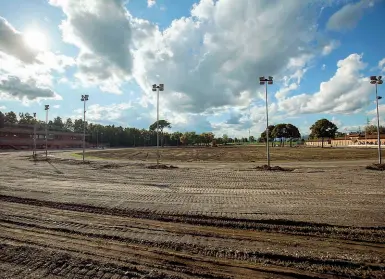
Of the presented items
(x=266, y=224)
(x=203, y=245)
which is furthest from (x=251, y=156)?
(x=203, y=245)

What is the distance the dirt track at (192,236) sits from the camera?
16.0ft

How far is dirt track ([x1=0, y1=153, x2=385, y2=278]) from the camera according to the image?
4.86 meters

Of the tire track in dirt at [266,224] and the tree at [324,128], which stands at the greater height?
the tree at [324,128]

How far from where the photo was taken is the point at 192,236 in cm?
654

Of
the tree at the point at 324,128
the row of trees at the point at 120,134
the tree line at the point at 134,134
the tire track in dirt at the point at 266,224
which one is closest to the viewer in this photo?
the tire track in dirt at the point at 266,224

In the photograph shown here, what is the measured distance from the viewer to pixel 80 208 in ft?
30.7

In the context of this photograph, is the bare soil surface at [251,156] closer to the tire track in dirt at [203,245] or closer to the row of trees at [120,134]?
the tire track in dirt at [203,245]

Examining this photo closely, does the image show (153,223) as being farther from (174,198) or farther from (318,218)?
(318,218)

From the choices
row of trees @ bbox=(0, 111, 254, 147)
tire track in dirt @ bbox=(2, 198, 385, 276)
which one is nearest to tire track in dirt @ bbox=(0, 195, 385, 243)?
tire track in dirt @ bbox=(2, 198, 385, 276)

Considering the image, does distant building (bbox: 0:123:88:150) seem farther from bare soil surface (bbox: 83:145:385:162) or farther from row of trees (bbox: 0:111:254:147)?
bare soil surface (bbox: 83:145:385:162)

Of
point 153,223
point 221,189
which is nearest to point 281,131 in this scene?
point 221,189

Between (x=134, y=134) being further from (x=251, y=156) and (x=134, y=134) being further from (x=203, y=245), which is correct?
(x=203, y=245)

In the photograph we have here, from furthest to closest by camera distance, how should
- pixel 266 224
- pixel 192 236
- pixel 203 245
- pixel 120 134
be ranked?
pixel 120 134
pixel 266 224
pixel 192 236
pixel 203 245

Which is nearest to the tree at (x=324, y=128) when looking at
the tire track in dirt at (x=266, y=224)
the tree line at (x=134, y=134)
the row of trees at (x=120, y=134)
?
the tree line at (x=134, y=134)
